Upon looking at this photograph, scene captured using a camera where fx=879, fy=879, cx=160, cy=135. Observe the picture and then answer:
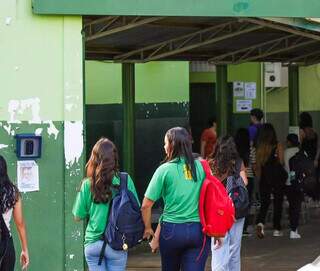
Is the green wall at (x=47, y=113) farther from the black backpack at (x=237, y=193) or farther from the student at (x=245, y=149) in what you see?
the student at (x=245, y=149)

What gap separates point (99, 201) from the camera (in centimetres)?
723

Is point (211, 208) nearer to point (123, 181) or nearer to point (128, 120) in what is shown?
point (123, 181)

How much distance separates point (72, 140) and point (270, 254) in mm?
4175

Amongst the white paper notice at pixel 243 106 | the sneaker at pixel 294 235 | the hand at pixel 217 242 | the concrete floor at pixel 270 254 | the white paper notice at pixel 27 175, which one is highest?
the white paper notice at pixel 243 106

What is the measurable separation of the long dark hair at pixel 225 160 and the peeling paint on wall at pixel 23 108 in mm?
1873

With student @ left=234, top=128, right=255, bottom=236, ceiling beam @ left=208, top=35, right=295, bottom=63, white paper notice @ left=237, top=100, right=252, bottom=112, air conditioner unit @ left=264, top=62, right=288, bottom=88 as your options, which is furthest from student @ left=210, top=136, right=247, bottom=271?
air conditioner unit @ left=264, top=62, right=288, bottom=88

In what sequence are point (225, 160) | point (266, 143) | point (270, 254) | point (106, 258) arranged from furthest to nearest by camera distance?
point (266, 143) < point (270, 254) < point (225, 160) < point (106, 258)

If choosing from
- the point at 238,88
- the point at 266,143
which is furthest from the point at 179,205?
the point at 238,88

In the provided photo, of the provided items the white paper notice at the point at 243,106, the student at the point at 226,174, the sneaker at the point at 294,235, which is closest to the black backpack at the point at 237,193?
the student at the point at 226,174

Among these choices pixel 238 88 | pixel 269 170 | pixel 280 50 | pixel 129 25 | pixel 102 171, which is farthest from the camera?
pixel 238 88

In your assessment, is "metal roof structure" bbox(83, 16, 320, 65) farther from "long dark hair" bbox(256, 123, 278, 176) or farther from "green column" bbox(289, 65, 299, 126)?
"long dark hair" bbox(256, 123, 278, 176)

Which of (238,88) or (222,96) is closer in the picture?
(222,96)

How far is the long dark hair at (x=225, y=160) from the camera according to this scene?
888 centimetres

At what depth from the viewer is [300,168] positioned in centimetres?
1255
